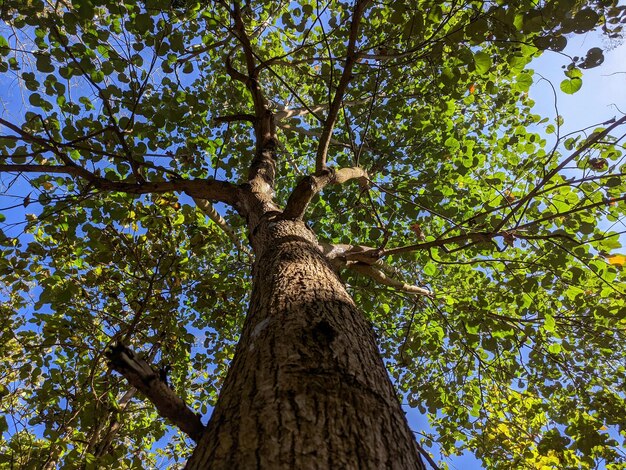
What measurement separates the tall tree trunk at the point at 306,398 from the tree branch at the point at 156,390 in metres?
0.15

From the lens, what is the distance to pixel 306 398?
38.2 inches

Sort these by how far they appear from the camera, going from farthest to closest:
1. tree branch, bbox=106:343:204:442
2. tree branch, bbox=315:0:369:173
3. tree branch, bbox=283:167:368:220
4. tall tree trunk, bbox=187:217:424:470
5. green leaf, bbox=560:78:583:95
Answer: tree branch, bbox=283:167:368:220
green leaf, bbox=560:78:583:95
tree branch, bbox=315:0:369:173
tree branch, bbox=106:343:204:442
tall tree trunk, bbox=187:217:424:470

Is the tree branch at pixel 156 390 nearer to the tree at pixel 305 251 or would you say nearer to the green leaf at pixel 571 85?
the tree at pixel 305 251

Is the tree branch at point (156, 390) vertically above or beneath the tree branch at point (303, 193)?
beneath

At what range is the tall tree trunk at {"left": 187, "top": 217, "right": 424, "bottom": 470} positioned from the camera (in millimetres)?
830

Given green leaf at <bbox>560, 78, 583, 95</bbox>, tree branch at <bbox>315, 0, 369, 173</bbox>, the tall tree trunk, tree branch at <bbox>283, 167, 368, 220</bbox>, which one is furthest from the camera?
tree branch at <bbox>283, 167, 368, 220</bbox>

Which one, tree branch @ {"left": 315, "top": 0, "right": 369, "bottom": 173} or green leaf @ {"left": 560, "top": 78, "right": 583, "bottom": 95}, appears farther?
green leaf @ {"left": 560, "top": 78, "right": 583, "bottom": 95}

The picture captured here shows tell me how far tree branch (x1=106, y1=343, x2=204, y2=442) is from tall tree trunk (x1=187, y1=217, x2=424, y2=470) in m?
0.15

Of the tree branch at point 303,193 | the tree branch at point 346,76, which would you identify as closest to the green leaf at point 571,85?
the tree branch at point 346,76

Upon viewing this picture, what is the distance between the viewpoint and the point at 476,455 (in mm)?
4605

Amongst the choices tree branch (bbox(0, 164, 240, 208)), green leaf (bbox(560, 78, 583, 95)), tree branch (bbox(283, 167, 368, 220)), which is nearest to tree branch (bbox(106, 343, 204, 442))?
tree branch (bbox(283, 167, 368, 220))

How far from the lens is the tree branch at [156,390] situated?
1143 millimetres

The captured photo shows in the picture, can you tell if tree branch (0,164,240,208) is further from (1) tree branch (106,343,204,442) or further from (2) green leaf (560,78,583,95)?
(2) green leaf (560,78,583,95)

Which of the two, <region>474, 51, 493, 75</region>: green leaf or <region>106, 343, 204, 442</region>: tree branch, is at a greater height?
<region>474, 51, 493, 75</region>: green leaf
